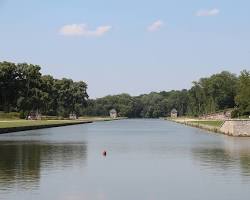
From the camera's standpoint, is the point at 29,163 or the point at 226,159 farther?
the point at 226,159

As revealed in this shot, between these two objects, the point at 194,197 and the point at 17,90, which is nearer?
the point at 194,197

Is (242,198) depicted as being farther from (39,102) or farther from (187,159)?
(39,102)

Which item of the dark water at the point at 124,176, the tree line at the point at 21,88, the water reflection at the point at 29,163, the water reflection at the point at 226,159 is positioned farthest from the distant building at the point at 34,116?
the dark water at the point at 124,176

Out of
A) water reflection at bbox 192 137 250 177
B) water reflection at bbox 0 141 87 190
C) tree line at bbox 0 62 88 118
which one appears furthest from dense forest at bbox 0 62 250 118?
water reflection at bbox 0 141 87 190

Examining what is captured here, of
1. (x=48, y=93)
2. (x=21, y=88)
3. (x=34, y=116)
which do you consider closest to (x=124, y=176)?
(x=21, y=88)

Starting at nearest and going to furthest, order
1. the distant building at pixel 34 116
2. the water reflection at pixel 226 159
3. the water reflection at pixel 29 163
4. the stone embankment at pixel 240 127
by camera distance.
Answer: the water reflection at pixel 29 163 → the water reflection at pixel 226 159 → the stone embankment at pixel 240 127 → the distant building at pixel 34 116

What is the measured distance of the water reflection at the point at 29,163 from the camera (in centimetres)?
2558

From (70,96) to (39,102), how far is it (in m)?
47.3

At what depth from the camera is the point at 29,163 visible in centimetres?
3378

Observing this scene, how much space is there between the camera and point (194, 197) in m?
21.7

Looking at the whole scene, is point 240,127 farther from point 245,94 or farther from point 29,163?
point 245,94

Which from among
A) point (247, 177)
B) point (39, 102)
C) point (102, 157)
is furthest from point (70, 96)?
point (247, 177)

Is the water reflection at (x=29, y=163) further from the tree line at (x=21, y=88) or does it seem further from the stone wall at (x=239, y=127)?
the tree line at (x=21, y=88)

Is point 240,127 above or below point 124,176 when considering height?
above
